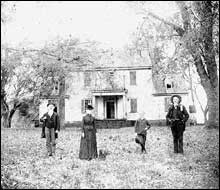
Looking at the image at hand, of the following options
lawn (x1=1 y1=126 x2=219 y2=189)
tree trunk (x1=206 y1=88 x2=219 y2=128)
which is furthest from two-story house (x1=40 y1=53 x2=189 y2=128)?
tree trunk (x1=206 y1=88 x2=219 y2=128)

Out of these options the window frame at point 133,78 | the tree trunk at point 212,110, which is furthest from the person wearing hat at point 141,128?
the window frame at point 133,78

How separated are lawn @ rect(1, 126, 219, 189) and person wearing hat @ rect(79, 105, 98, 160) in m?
0.30

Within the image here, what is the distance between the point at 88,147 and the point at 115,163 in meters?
1.03

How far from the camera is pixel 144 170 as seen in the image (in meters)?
7.38

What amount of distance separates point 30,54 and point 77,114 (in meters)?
2.82

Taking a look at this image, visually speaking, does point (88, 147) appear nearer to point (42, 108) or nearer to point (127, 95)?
point (42, 108)

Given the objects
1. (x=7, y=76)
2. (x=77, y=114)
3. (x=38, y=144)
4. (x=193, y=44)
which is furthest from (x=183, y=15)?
(x=7, y=76)

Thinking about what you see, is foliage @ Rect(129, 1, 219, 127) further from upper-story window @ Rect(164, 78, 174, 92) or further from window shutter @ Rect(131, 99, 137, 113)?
window shutter @ Rect(131, 99, 137, 113)

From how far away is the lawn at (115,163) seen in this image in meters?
6.43

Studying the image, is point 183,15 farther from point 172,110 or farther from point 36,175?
point 36,175

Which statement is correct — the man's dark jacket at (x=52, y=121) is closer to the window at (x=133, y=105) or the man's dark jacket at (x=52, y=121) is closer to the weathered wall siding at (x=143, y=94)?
the weathered wall siding at (x=143, y=94)

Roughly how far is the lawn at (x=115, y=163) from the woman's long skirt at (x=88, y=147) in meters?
0.28

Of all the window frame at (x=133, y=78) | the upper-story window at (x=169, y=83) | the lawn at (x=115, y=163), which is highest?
the window frame at (x=133, y=78)

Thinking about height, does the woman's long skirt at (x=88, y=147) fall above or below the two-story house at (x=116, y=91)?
below
